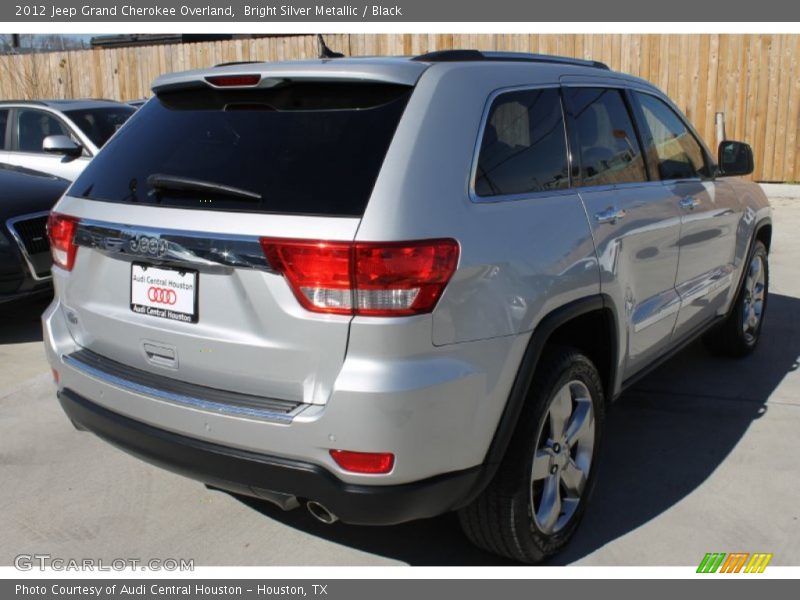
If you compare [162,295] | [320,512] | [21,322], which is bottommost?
[21,322]

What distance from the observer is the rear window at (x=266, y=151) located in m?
2.55

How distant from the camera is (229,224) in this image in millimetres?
2570

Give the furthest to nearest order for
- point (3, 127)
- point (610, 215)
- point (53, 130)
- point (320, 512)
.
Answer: point (3, 127) < point (53, 130) < point (610, 215) < point (320, 512)

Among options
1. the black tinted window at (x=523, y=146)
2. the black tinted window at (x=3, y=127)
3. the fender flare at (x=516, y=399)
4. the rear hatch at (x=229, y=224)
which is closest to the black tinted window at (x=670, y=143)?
the black tinted window at (x=523, y=146)

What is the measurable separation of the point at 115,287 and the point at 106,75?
1528 centimetres

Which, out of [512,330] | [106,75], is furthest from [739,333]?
[106,75]

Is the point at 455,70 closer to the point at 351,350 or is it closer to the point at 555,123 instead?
the point at 555,123

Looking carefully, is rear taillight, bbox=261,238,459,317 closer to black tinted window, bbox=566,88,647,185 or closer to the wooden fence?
black tinted window, bbox=566,88,647,185

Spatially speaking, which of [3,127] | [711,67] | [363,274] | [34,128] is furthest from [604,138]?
[711,67]

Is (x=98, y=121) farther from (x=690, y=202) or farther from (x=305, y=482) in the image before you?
(x=305, y=482)

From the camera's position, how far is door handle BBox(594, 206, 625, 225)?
130 inches

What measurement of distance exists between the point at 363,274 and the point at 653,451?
7.85 ft

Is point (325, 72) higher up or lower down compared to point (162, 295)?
higher up

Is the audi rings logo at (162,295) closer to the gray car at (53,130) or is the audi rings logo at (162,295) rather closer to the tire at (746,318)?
the tire at (746,318)
